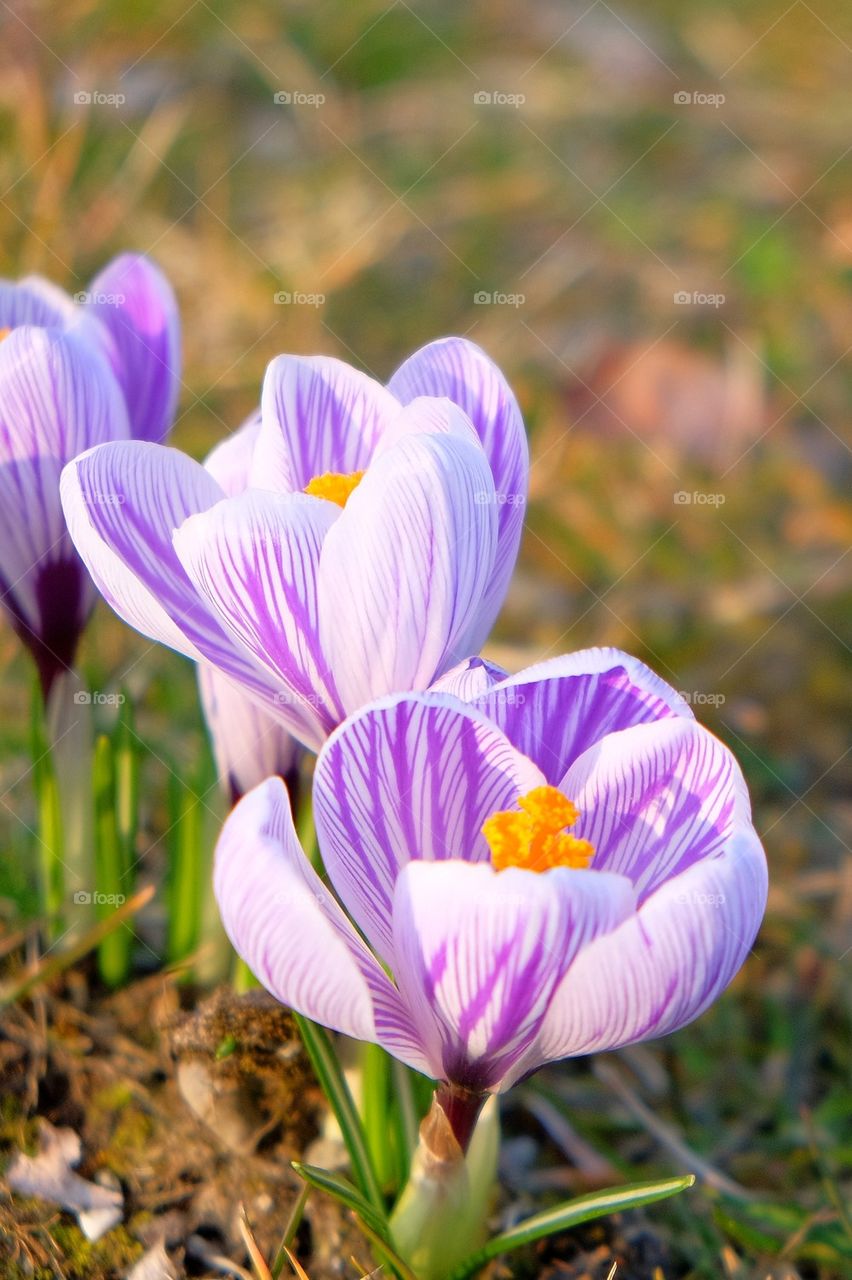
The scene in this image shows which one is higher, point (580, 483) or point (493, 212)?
point (493, 212)

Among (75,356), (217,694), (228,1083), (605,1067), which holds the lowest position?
(605,1067)

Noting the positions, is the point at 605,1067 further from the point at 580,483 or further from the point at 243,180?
the point at 243,180

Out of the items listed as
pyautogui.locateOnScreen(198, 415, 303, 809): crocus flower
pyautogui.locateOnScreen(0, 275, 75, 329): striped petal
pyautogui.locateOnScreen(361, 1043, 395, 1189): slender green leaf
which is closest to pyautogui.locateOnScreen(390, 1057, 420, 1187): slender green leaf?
pyautogui.locateOnScreen(361, 1043, 395, 1189): slender green leaf

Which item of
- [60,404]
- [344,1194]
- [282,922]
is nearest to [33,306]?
[60,404]

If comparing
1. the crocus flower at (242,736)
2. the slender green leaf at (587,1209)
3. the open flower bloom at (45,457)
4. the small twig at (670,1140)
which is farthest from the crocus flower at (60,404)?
A: the small twig at (670,1140)

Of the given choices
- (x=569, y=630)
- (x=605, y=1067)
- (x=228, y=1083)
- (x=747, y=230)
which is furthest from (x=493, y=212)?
(x=228, y=1083)

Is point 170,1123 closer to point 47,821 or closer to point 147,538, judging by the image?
point 47,821
